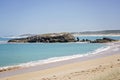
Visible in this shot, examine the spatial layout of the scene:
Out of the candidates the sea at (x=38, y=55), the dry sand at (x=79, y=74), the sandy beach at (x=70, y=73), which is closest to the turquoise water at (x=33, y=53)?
the sea at (x=38, y=55)

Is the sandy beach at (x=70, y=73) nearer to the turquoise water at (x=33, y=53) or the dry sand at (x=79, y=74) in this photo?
the dry sand at (x=79, y=74)

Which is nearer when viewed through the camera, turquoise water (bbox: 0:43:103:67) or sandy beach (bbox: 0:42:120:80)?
sandy beach (bbox: 0:42:120:80)

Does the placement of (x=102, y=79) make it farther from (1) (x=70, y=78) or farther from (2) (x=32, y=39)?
(2) (x=32, y=39)

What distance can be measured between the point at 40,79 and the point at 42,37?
6036cm

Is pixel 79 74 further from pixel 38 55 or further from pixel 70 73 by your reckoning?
pixel 38 55

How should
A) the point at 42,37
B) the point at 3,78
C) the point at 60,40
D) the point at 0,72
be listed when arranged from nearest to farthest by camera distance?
the point at 3,78, the point at 0,72, the point at 60,40, the point at 42,37

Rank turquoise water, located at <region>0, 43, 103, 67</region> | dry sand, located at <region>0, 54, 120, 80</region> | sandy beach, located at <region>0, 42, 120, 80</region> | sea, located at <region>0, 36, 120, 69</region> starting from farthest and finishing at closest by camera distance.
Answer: turquoise water, located at <region>0, 43, 103, 67</region>
sea, located at <region>0, 36, 120, 69</region>
sandy beach, located at <region>0, 42, 120, 80</region>
dry sand, located at <region>0, 54, 120, 80</region>

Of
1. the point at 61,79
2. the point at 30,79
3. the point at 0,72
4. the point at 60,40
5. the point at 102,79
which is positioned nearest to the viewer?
the point at 102,79

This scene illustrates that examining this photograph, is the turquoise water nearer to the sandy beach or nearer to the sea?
the sea

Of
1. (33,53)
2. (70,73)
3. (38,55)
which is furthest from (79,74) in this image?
(33,53)

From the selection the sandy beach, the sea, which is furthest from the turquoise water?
the sandy beach

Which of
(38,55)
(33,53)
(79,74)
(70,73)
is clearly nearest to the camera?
(79,74)

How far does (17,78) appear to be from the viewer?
1396cm

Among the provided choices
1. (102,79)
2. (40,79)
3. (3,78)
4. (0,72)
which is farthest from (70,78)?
(0,72)
